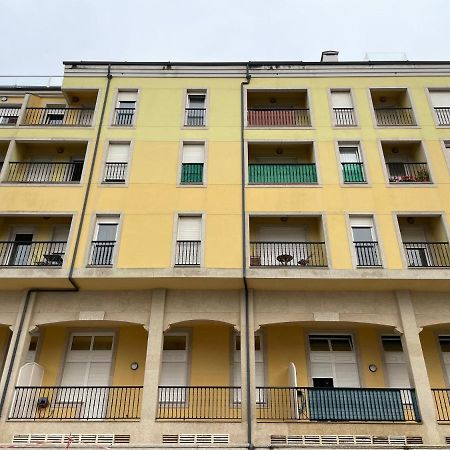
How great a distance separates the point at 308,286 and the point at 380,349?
3364mm

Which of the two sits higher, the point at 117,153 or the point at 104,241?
the point at 117,153

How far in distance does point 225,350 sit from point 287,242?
4.25m

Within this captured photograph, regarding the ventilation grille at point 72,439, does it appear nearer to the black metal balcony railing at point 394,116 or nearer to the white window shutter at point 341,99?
the white window shutter at point 341,99

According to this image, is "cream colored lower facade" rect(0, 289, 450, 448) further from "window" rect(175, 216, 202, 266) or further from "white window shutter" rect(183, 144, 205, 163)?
"white window shutter" rect(183, 144, 205, 163)

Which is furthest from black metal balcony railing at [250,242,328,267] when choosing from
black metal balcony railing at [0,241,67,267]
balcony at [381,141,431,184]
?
black metal balcony railing at [0,241,67,267]

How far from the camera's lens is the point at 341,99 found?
59.8 feet

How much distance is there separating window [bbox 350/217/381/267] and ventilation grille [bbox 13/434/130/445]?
8.93 metres

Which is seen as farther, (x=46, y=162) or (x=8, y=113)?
(x=8, y=113)

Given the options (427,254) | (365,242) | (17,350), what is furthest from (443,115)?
(17,350)

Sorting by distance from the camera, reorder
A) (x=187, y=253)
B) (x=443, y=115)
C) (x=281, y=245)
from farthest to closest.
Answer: (x=443, y=115)
(x=281, y=245)
(x=187, y=253)

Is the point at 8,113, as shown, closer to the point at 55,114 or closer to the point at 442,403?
the point at 55,114

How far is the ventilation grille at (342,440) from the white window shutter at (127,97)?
13.8 metres

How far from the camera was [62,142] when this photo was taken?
17.2m

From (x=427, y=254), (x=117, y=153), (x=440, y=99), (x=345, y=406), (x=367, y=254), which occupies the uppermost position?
(x=440, y=99)
